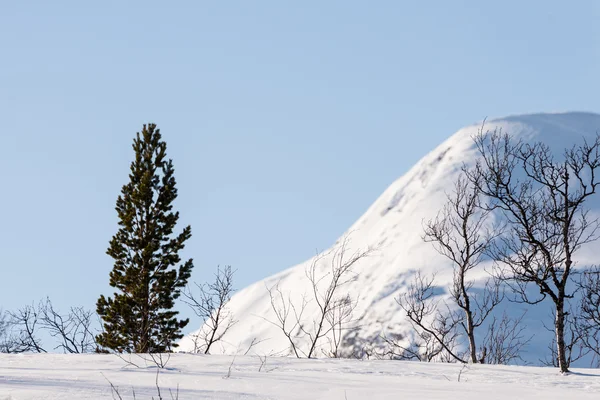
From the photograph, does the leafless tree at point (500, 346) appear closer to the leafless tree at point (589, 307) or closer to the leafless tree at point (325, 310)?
the leafless tree at point (589, 307)

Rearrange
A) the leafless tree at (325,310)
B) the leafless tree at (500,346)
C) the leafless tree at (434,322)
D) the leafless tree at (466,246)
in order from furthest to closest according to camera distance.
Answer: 1. the leafless tree at (500,346)
2. the leafless tree at (434,322)
3. the leafless tree at (466,246)
4. the leafless tree at (325,310)

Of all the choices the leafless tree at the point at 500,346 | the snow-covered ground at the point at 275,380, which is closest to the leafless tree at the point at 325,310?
the snow-covered ground at the point at 275,380

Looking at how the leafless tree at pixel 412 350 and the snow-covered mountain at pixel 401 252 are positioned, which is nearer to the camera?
the leafless tree at pixel 412 350

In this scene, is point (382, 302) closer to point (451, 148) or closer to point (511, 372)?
point (451, 148)

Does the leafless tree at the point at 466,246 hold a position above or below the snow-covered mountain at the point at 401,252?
below

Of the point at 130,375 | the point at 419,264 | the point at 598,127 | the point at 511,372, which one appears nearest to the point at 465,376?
the point at 511,372

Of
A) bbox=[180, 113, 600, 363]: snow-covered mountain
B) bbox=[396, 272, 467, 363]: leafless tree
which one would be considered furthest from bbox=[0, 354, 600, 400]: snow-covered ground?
bbox=[180, 113, 600, 363]: snow-covered mountain

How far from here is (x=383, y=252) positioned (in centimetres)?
9419

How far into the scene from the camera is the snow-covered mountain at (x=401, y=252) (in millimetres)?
74375

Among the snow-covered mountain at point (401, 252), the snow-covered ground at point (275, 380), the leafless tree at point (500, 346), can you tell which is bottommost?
the snow-covered ground at point (275, 380)

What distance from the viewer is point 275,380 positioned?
845 centimetres

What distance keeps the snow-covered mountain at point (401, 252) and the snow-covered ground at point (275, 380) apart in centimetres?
5559

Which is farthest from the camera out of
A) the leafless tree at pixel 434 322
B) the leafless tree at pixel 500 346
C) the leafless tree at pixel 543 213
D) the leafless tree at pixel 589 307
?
the leafless tree at pixel 500 346

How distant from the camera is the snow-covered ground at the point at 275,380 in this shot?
7.07 m
